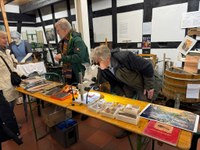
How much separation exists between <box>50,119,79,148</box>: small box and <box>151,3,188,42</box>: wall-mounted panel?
107 inches

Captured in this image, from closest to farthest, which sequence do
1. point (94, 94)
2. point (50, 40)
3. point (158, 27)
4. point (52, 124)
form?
point (94, 94), point (52, 124), point (158, 27), point (50, 40)

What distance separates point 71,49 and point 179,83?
6.23 feet

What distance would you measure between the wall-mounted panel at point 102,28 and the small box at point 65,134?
300 cm

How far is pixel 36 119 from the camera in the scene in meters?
2.93

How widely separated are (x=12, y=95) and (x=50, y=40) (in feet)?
14.2

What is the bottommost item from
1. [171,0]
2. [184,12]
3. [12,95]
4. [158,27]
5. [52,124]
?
[52,124]

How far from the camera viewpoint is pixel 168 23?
3289 millimetres

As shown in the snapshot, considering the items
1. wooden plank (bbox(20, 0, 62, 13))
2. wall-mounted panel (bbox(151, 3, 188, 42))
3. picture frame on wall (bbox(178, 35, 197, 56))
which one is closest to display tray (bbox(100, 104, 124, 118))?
picture frame on wall (bbox(178, 35, 197, 56))

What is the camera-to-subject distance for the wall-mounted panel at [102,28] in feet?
14.2

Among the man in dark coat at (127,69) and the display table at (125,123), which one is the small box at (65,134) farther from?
the man in dark coat at (127,69)

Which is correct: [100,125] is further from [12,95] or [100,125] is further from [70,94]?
[12,95]

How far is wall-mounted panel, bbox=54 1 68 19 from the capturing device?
203 inches

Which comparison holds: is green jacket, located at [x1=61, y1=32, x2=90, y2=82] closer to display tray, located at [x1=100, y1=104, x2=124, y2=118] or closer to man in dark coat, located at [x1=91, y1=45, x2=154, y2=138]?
man in dark coat, located at [x1=91, y1=45, x2=154, y2=138]

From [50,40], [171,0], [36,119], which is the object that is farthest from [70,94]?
[50,40]
